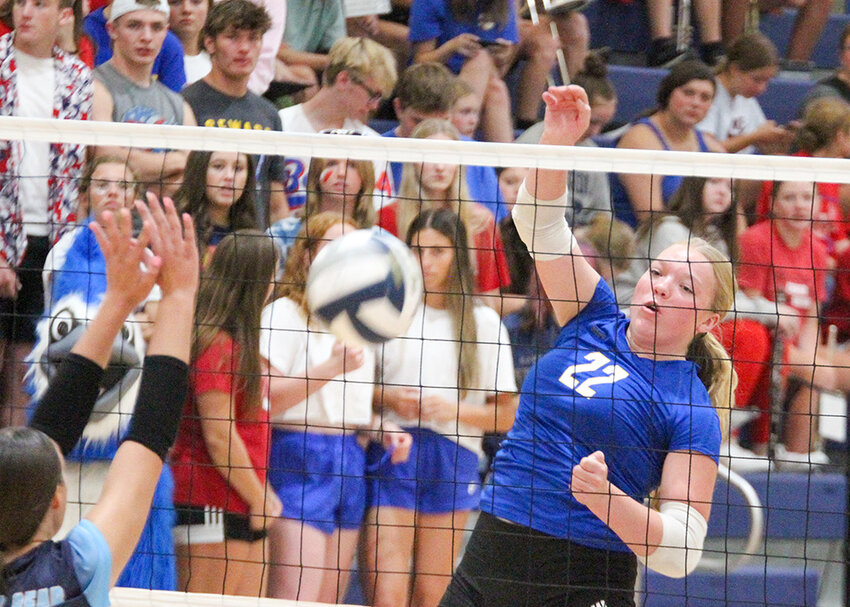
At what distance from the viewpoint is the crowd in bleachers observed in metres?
3.75

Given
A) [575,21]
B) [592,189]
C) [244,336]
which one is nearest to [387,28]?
[575,21]

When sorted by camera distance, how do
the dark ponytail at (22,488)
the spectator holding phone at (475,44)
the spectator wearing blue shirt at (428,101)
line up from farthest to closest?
the spectator holding phone at (475,44)
the spectator wearing blue shirt at (428,101)
the dark ponytail at (22,488)

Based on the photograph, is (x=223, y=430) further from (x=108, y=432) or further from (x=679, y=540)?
(x=679, y=540)

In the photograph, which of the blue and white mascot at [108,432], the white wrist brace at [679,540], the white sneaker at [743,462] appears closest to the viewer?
the white wrist brace at [679,540]

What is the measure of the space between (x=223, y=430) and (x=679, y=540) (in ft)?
4.97

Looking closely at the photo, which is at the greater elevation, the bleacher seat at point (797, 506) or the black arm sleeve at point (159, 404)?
the black arm sleeve at point (159, 404)

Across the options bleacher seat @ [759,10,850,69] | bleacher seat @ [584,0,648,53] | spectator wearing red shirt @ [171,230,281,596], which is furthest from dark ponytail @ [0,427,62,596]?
bleacher seat @ [759,10,850,69]

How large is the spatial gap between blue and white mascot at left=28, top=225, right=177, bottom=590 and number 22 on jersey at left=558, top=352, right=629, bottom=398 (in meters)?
1.27

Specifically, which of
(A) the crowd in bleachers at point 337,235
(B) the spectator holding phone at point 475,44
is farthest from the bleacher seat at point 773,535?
(B) the spectator holding phone at point 475,44

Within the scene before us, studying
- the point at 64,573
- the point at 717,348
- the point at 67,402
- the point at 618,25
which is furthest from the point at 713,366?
the point at 618,25

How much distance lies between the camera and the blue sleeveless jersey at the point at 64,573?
2.06 meters

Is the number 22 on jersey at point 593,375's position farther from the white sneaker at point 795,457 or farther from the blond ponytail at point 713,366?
the white sneaker at point 795,457

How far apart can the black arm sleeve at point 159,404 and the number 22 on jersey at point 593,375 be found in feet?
3.92

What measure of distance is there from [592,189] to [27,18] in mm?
2591
